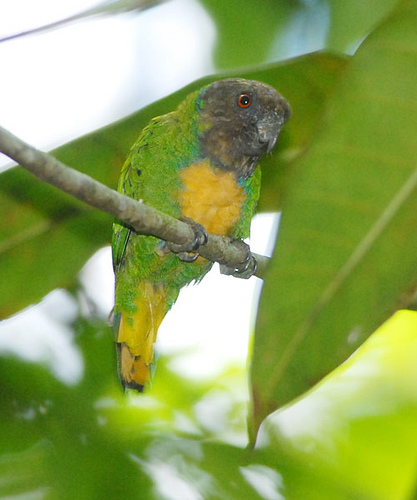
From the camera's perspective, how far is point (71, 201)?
2.73m

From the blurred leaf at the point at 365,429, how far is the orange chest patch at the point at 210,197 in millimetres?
846

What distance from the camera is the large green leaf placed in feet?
8.22

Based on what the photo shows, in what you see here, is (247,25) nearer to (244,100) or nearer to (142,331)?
(244,100)

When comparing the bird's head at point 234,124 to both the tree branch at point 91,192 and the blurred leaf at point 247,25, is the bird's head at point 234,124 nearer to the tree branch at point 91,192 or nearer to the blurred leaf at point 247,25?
the blurred leaf at point 247,25

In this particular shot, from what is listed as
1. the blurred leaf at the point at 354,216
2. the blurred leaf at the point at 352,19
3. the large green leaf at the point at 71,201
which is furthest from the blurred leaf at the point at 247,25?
the blurred leaf at the point at 354,216

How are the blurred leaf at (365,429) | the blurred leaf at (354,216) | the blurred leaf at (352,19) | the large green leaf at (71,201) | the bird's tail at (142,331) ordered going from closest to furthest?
1. the blurred leaf at (354,216)
2. the blurred leaf at (352,19)
3. the large green leaf at (71,201)
4. the blurred leaf at (365,429)
5. the bird's tail at (142,331)

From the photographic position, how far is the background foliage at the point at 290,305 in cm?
171

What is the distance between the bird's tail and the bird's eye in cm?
99

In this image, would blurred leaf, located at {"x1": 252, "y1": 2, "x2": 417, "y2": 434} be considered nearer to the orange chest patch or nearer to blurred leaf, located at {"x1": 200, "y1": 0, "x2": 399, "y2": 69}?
blurred leaf, located at {"x1": 200, "y1": 0, "x2": 399, "y2": 69}

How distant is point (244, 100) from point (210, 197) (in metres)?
0.47

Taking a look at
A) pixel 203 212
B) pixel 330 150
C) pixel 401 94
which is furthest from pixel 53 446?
pixel 401 94

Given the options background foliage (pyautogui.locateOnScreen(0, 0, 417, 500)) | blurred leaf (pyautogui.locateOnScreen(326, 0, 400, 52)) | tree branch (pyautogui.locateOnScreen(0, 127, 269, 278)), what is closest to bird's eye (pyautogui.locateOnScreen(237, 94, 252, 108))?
background foliage (pyautogui.locateOnScreen(0, 0, 417, 500))

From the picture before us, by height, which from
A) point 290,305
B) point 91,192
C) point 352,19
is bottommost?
point 290,305

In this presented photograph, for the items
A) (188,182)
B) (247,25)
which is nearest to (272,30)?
(247,25)
